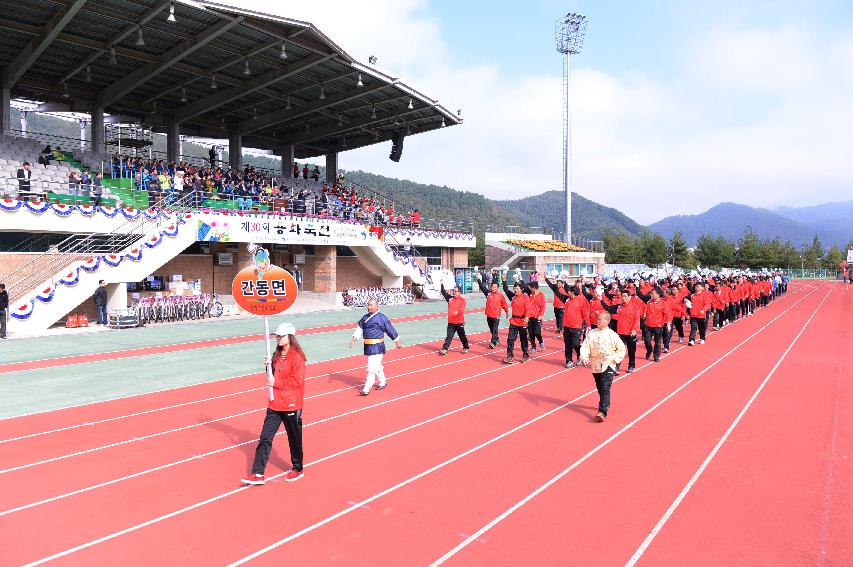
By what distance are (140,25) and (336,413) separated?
1894 centimetres

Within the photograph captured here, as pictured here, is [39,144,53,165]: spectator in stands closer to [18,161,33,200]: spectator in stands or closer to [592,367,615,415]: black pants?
[18,161,33,200]: spectator in stands

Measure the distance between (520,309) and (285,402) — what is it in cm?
821

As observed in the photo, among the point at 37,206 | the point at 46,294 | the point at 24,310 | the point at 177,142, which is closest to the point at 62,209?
the point at 37,206

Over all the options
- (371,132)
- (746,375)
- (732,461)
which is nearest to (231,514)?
(732,461)

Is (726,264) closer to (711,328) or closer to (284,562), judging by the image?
(711,328)

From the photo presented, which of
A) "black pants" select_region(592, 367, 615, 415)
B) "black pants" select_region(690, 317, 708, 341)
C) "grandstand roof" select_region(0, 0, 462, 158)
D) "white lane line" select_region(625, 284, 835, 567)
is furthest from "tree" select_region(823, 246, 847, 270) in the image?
"black pants" select_region(592, 367, 615, 415)

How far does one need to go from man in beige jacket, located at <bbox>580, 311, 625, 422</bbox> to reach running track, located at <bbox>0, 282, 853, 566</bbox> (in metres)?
0.38

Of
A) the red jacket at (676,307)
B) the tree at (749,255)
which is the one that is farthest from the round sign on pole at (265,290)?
the tree at (749,255)

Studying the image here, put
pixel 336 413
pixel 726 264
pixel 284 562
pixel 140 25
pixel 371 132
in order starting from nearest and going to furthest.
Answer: pixel 284 562 < pixel 336 413 < pixel 140 25 < pixel 371 132 < pixel 726 264

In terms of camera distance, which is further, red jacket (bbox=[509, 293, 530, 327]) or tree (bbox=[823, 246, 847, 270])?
tree (bbox=[823, 246, 847, 270])

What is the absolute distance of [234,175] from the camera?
31062mm

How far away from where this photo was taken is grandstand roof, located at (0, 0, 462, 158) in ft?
71.4

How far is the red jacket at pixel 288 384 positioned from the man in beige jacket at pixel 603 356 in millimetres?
4623

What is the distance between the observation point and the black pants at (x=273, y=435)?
6.42 m
